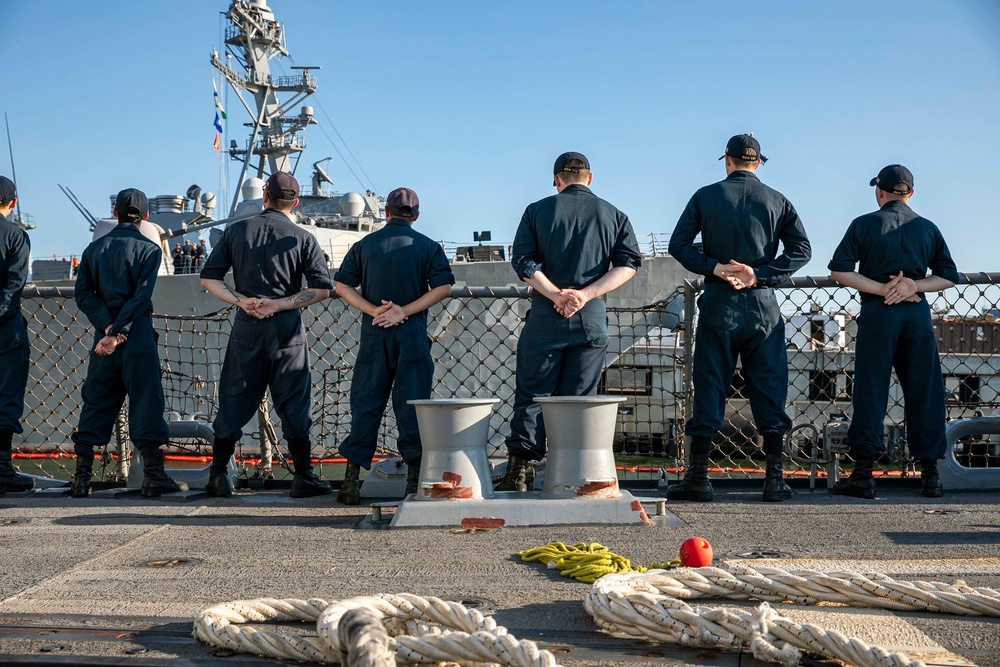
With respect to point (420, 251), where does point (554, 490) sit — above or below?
below

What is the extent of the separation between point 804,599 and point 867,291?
2.48m

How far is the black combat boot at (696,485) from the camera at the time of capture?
410cm

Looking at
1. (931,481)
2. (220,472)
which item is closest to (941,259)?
(931,481)

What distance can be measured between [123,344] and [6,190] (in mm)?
1146

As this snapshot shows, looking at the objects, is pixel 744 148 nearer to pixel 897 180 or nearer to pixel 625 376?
pixel 897 180

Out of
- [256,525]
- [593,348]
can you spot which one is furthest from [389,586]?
[593,348]

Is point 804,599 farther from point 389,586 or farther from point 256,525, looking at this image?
point 256,525

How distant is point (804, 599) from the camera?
2189 mm

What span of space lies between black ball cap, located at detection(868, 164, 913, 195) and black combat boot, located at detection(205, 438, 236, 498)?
3.47 meters

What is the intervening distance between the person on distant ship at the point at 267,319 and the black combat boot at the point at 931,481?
300 centimetres

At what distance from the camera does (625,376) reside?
44.0 feet

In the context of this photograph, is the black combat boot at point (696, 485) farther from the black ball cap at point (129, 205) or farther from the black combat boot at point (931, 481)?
the black ball cap at point (129, 205)

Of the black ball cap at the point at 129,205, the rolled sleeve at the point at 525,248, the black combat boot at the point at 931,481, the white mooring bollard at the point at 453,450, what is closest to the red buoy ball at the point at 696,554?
the white mooring bollard at the point at 453,450

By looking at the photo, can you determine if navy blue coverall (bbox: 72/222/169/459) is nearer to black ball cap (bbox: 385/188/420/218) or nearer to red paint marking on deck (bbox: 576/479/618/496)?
black ball cap (bbox: 385/188/420/218)
